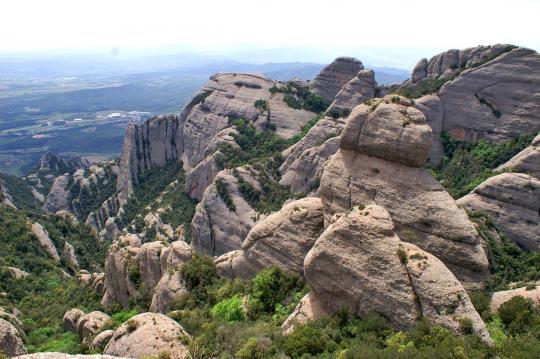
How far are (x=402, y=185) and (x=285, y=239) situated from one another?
10792mm

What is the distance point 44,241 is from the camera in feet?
286

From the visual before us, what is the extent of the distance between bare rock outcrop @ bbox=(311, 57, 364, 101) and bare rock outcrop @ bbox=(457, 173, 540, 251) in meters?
65.7

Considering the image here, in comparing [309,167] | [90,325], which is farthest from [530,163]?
[90,325]

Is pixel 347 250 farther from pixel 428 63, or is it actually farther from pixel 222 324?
pixel 428 63

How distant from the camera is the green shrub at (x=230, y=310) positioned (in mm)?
36312

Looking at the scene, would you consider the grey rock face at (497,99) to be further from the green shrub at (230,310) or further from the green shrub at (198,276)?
the green shrub at (230,310)

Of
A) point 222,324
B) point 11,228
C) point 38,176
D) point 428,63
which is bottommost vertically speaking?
point 38,176

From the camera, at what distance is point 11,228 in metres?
84.6

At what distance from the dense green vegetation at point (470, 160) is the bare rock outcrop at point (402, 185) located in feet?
108

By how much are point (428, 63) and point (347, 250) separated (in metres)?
83.9

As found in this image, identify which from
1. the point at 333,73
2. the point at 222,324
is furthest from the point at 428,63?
the point at 222,324

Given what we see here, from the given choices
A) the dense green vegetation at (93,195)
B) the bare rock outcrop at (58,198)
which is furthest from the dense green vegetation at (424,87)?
the bare rock outcrop at (58,198)

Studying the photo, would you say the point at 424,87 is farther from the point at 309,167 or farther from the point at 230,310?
the point at 230,310

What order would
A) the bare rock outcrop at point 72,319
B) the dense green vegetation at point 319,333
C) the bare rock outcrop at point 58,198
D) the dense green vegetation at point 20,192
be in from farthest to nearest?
the dense green vegetation at point 20,192, the bare rock outcrop at point 58,198, the bare rock outcrop at point 72,319, the dense green vegetation at point 319,333
